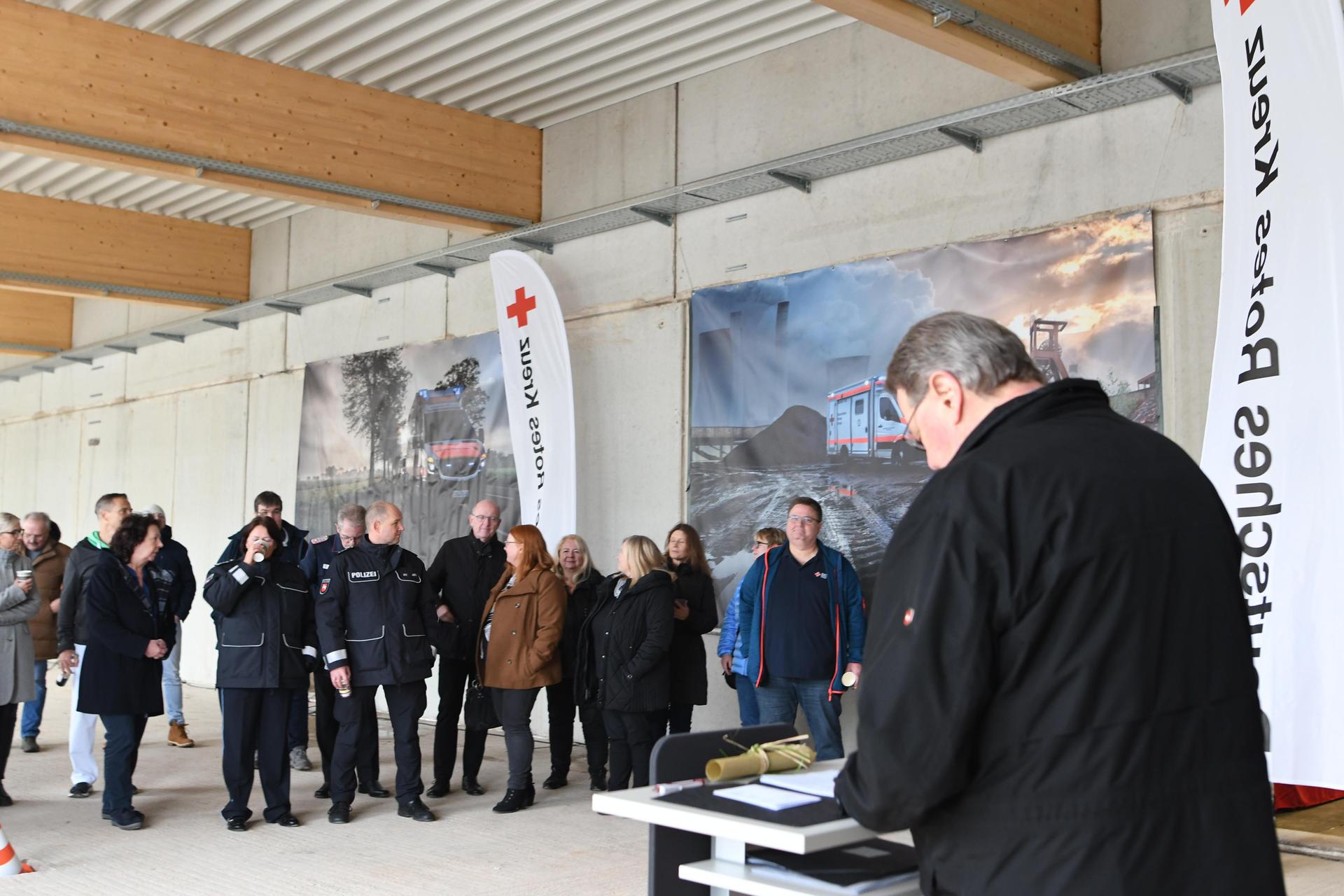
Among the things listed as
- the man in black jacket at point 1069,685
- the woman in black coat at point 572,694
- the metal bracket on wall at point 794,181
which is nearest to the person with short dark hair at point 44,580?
the woman in black coat at point 572,694

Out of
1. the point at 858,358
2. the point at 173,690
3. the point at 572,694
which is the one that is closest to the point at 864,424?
the point at 858,358

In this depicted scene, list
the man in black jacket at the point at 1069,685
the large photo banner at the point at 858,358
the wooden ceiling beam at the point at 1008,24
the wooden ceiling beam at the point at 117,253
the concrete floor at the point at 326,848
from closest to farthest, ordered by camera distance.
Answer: the man in black jacket at the point at 1069,685, the concrete floor at the point at 326,848, the wooden ceiling beam at the point at 1008,24, the large photo banner at the point at 858,358, the wooden ceiling beam at the point at 117,253

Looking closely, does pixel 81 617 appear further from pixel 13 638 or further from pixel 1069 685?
pixel 1069 685

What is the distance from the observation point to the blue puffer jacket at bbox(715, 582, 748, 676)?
636 centimetres

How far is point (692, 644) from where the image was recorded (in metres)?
6.54

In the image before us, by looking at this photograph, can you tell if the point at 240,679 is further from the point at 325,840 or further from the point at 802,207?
the point at 802,207

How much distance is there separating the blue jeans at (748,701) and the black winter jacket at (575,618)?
919 mm

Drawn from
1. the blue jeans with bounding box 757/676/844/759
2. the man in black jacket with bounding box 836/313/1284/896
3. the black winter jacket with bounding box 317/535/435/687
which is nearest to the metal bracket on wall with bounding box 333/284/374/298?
the black winter jacket with bounding box 317/535/435/687

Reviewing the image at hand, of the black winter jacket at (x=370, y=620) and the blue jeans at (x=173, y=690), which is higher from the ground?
the black winter jacket at (x=370, y=620)

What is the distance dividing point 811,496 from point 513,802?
250 centimetres

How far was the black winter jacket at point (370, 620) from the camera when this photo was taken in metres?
5.88

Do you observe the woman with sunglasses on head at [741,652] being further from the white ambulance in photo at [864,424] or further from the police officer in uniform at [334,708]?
the police officer in uniform at [334,708]

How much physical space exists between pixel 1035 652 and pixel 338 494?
997cm

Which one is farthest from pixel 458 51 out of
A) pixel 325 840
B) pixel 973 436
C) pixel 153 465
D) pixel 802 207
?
pixel 153 465
